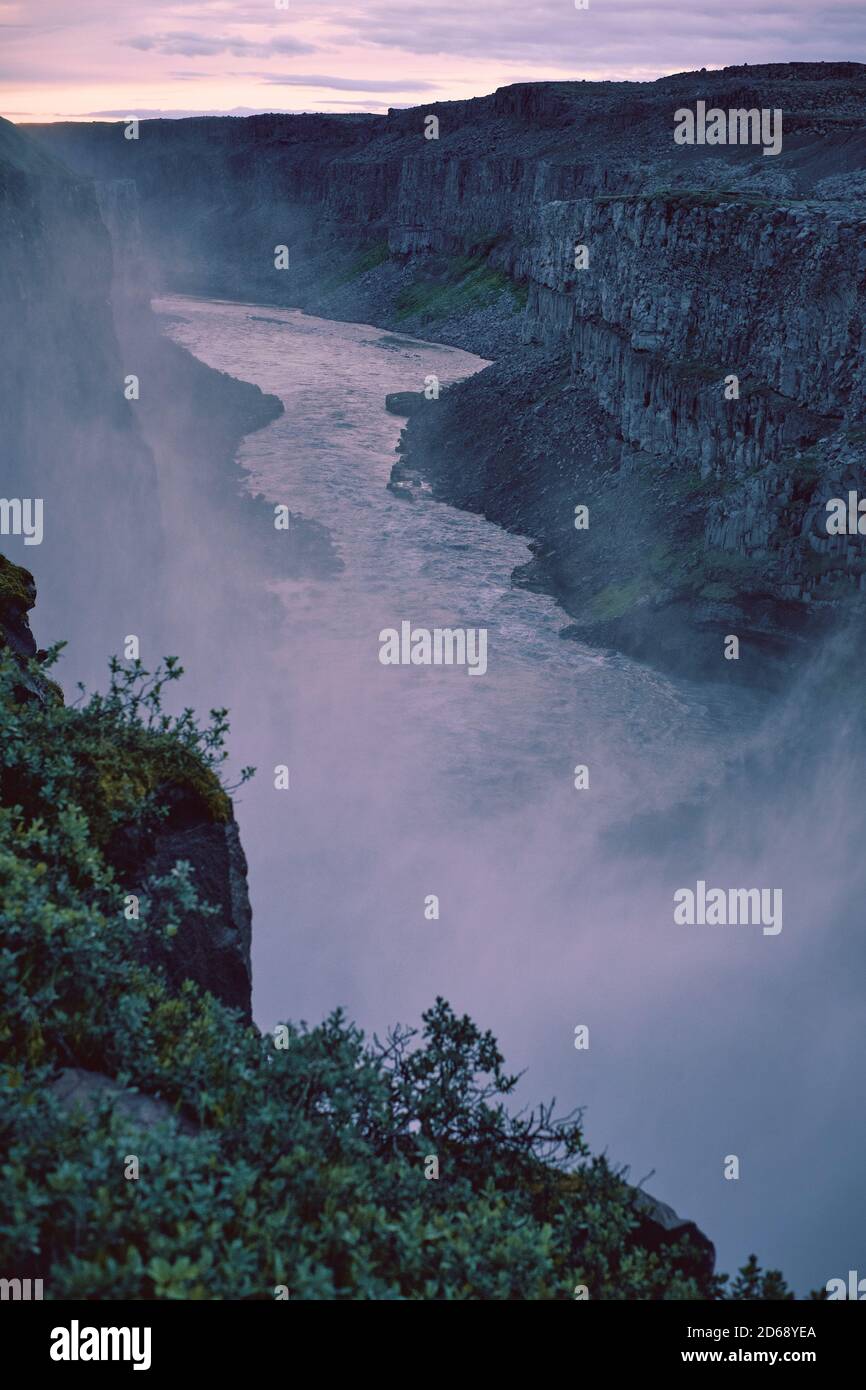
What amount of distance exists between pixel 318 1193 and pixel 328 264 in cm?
15851

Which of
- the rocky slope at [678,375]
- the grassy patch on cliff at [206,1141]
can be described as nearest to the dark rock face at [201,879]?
the grassy patch on cliff at [206,1141]

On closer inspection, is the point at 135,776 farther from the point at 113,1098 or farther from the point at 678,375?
the point at 678,375

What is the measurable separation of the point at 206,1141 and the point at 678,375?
48068 mm

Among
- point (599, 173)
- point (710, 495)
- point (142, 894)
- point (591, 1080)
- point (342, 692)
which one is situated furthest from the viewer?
point (599, 173)

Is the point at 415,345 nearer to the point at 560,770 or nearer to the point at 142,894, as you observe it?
the point at 560,770

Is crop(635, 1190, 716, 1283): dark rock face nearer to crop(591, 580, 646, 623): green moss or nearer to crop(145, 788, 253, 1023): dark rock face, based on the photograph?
crop(145, 788, 253, 1023): dark rock face

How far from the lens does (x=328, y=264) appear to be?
500ft

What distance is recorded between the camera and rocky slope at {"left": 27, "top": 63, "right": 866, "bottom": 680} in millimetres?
41344

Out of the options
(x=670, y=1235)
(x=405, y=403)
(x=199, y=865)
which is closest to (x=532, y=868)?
(x=199, y=865)

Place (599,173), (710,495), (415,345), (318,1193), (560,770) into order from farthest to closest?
(415,345) < (599,173) < (710,495) < (560,770) < (318,1193)

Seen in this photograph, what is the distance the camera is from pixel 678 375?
5019cm

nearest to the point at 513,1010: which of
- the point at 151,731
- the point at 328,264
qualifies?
the point at 151,731

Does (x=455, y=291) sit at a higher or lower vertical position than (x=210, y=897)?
higher

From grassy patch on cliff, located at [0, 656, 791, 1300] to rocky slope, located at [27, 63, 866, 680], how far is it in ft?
109
